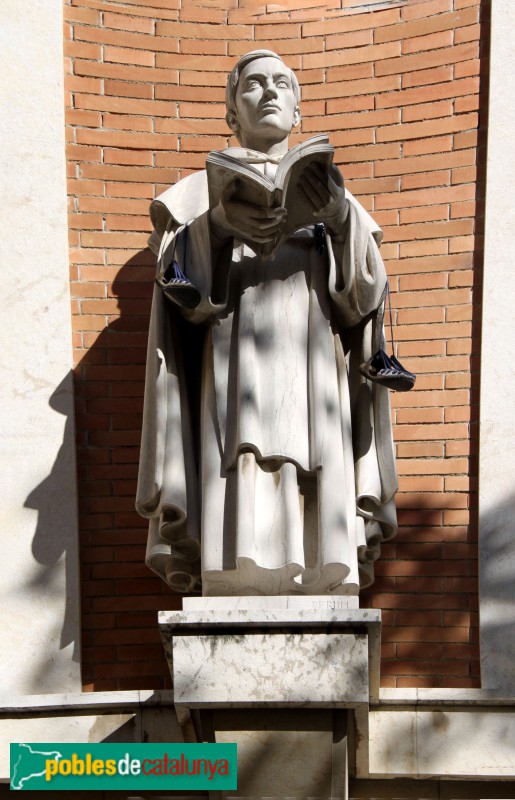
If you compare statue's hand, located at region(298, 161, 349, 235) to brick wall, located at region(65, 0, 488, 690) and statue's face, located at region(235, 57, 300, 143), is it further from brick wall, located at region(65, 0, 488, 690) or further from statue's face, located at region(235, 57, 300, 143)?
brick wall, located at region(65, 0, 488, 690)

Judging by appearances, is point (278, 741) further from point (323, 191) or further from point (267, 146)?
point (267, 146)

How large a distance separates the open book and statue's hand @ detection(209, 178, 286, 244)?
0.02 m

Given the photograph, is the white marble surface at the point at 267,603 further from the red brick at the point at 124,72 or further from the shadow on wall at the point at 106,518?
the red brick at the point at 124,72

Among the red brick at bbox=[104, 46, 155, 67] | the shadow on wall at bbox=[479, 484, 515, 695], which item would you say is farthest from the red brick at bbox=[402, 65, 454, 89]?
the shadow on wall at bbox=[479, 484, 515, 695]

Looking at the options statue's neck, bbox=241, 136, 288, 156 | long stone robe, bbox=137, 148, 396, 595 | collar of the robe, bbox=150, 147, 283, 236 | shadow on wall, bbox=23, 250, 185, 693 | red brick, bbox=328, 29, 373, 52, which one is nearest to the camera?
long stone robe, bbox=137, 148, 396, 595

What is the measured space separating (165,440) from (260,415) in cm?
35

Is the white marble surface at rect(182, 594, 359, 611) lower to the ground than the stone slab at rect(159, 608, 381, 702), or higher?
higher

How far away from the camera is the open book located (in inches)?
238

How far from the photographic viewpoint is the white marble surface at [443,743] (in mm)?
6438

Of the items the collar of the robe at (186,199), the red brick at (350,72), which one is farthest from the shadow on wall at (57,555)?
the red brick at (350,72)

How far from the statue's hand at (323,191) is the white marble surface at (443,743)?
1.71 metres

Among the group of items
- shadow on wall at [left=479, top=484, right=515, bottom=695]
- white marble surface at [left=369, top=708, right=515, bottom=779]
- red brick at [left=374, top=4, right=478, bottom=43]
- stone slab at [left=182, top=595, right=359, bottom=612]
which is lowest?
white marble surface at [left=369, top=708, right=515, bottom=779]

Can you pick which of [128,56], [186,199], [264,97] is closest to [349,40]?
[128,56]

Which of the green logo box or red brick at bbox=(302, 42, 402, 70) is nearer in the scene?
the green logo box
